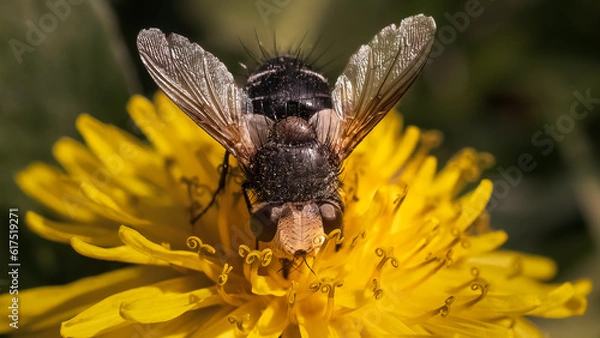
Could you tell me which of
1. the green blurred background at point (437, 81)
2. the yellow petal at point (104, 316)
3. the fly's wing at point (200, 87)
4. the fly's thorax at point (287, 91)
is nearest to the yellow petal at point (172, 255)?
the yellow petal at point (104, 316)

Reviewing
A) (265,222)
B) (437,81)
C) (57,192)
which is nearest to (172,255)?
(265,222)

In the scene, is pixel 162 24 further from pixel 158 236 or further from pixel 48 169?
pixel 158 236

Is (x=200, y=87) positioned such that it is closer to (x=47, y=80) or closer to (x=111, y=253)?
(x=111, y=253)

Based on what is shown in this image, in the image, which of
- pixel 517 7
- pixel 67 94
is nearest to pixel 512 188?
pixel 517 7

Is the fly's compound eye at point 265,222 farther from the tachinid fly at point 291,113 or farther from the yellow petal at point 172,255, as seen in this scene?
the yellow petal at point 172,255

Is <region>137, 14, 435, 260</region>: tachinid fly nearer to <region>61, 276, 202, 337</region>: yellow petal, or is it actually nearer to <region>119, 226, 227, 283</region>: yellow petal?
<region>119, 226, 227, 283</region>: yellow petal

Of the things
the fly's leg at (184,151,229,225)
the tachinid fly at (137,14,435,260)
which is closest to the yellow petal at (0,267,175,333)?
the fly's leg at (184,151,229,225)
